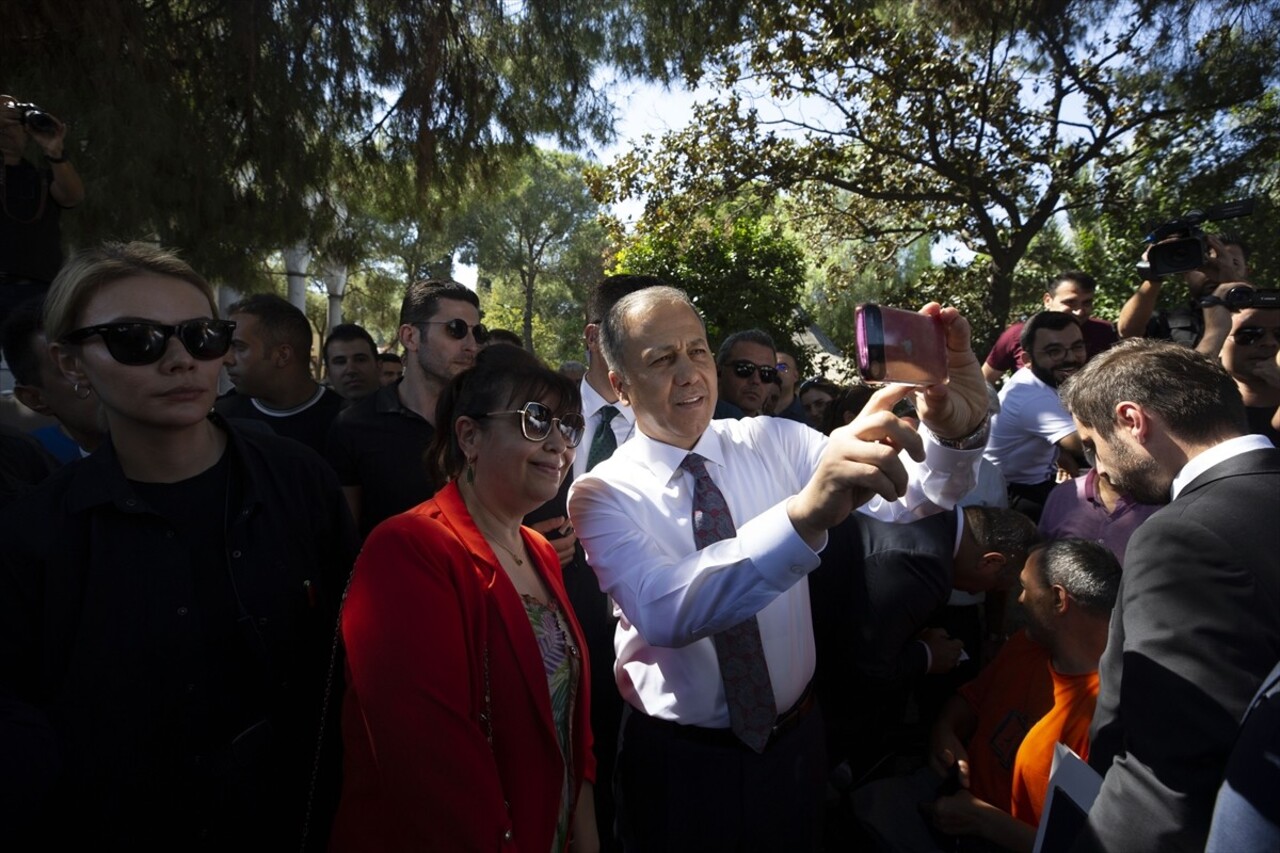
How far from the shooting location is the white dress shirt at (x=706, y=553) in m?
1.70

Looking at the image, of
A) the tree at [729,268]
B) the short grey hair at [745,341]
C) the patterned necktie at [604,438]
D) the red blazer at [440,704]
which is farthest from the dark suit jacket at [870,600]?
the tree at [729,268]

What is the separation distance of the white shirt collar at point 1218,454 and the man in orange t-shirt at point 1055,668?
926mm

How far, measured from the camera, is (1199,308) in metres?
4.61

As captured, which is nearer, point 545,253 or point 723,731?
point 723,731

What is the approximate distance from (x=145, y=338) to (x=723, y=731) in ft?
5.26

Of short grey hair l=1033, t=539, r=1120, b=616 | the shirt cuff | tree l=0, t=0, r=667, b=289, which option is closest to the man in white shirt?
the shirt cuff

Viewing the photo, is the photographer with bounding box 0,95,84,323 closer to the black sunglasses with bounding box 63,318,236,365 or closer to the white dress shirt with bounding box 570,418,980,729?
the black sunglasses with bounding box 63,318,236,365

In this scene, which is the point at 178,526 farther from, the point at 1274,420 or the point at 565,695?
the point at 1274,420

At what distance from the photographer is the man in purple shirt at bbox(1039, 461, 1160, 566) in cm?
342

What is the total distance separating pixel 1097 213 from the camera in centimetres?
1225

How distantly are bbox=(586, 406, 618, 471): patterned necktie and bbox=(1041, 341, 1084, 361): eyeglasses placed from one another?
7.67 ft

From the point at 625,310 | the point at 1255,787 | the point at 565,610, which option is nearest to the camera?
the point at 1255,787

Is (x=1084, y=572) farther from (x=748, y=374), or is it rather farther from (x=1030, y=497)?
(x=748, y=374)

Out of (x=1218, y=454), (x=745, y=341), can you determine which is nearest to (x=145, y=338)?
(x=1218, y=454)
